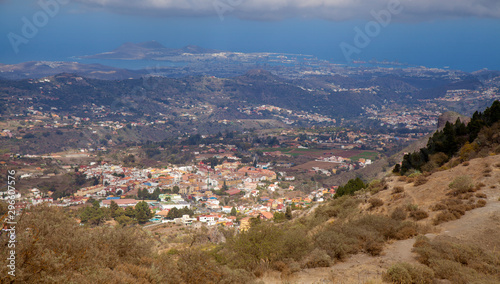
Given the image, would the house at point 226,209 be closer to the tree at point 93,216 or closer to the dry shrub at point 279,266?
the tree at point 93,216

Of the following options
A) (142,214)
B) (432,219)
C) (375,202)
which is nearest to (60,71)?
(142,214)

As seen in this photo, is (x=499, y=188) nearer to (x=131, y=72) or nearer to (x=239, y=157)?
(x=239, y=157)

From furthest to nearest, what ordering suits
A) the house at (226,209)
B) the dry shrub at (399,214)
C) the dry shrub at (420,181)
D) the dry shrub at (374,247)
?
1. the house at (226,209)
2. the dry shrub at (420,181)
3. the dry shrub at (399,214)
4. the dry shrub at (374,247)

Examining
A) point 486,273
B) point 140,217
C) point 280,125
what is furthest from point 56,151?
point 486,273

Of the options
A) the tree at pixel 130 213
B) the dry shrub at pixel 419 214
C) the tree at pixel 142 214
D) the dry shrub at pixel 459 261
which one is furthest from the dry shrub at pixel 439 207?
the tree at pixel 130 213

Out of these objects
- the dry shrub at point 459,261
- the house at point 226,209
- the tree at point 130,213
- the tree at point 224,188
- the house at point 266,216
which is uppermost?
the dry shrub at point 459,261

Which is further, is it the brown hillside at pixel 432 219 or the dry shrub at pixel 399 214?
the dry shrub at pixel 399 214

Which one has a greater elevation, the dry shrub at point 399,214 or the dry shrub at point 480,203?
the dry shrub at point 480,203
